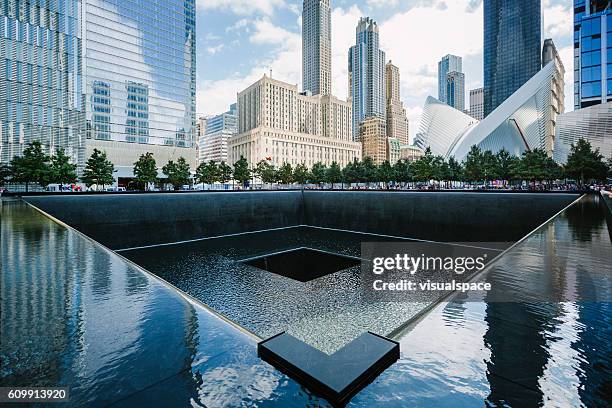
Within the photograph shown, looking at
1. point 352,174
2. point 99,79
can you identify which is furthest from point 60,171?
point 352,174

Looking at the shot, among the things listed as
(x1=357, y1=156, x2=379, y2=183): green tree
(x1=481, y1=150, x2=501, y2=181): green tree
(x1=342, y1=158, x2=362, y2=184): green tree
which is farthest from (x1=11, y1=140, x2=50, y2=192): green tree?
(x1=481, y1=150, x2=501, y2=181): green tree

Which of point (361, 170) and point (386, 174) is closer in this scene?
point (386, 174)

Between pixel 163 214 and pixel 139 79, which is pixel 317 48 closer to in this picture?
pixel 139 79

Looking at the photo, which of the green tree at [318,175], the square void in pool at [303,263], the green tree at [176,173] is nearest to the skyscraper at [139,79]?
the green tree at [176,173]

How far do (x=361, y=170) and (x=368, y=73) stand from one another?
141045 mm

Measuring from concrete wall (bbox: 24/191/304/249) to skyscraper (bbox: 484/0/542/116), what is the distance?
398ft

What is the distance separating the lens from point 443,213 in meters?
20.3

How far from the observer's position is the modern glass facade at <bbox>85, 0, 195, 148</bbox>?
1965 inches

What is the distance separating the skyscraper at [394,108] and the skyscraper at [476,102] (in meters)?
37.0

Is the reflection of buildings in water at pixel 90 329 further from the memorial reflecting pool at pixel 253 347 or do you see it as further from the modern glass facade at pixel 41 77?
the modern glass facade at pixel 41 77

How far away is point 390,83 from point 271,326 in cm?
19140

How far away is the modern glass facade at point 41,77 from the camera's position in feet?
142

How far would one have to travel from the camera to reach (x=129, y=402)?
1.44 m

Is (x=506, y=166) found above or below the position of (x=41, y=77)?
below
